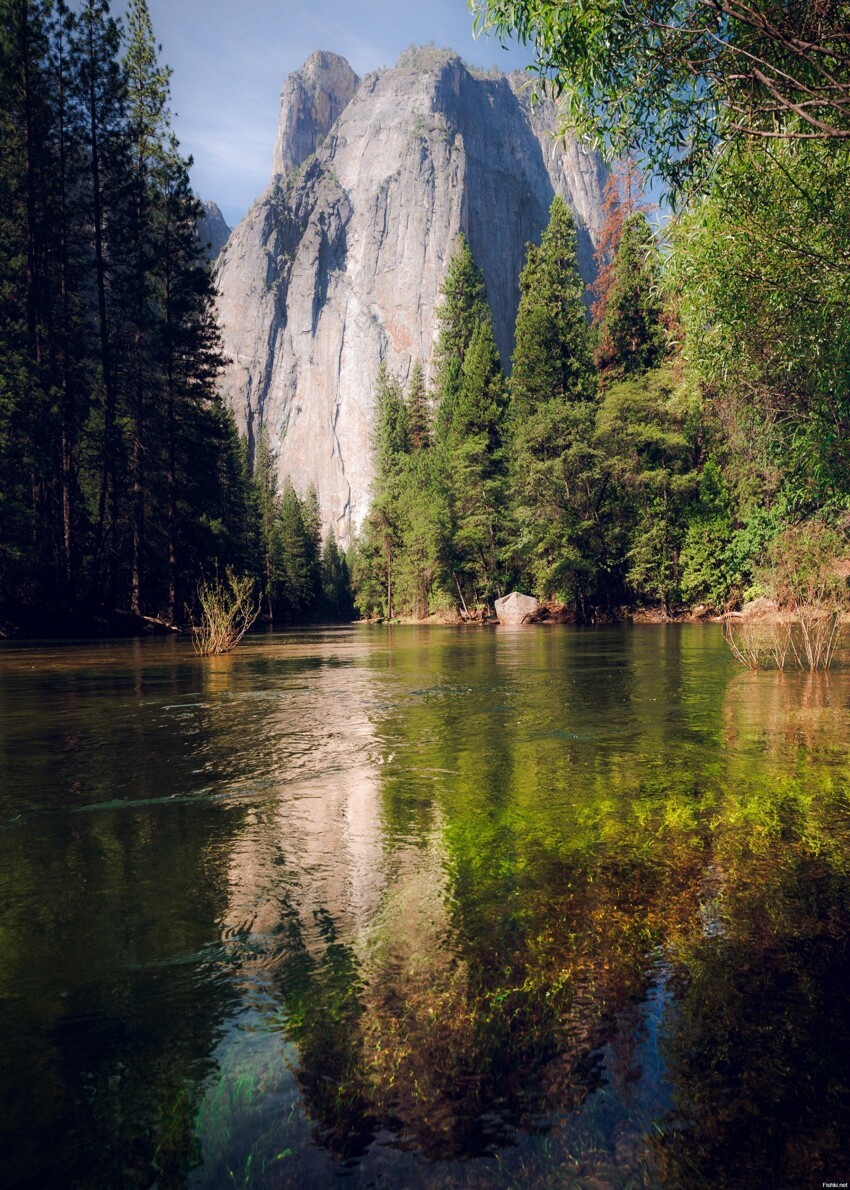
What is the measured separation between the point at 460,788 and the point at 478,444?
134 feet

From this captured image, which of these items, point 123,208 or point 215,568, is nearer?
point 123,208

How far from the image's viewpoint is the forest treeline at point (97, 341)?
85.1ft

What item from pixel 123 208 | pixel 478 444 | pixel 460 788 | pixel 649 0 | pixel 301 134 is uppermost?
pixel 301 134

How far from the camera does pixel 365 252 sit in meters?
131

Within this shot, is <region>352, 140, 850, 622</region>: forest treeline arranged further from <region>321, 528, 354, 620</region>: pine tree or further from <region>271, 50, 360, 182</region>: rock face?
<region>271, 50, 360, 182</region>: rock face

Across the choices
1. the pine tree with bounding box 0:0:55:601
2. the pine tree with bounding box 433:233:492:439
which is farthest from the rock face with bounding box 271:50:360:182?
the pine tree with bounding box 0:0:55:601

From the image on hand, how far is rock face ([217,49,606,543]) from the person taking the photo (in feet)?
409

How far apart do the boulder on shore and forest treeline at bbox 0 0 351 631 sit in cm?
1637

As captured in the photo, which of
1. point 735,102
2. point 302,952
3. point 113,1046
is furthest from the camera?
Result: point 735,102

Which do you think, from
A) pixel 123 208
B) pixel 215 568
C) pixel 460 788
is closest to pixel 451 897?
pixel 460 788

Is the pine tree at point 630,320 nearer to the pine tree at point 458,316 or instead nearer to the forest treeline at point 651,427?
the forest treeline at point 651,427

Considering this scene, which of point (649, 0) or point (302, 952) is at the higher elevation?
point (649, 0)

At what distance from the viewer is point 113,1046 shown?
6.66ft

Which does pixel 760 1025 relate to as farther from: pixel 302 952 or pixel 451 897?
pixel 302 952
